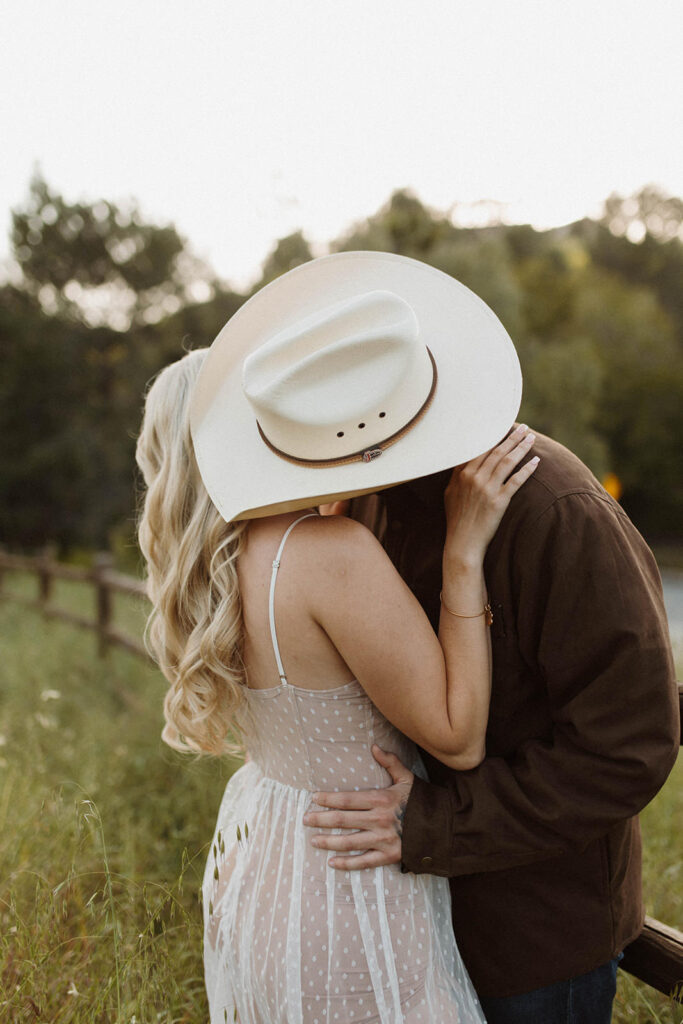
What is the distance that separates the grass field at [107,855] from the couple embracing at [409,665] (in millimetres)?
270

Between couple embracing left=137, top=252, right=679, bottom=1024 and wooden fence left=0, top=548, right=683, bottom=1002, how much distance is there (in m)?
0.12

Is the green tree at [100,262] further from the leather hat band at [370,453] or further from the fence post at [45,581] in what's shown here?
the leather hat band at [370,453]

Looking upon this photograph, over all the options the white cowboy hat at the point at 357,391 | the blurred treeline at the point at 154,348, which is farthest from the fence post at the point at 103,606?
the blurred treeline at the point at 154,348

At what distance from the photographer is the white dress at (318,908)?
5.06 ft

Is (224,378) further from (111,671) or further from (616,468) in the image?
(616,468)

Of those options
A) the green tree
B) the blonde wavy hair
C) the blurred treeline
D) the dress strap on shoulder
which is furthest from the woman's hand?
the green tree

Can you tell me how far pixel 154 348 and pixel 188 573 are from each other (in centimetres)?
2414

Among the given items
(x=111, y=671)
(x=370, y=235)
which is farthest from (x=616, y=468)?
(x=111, y=671)

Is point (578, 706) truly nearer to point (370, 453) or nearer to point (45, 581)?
point (370, 453)

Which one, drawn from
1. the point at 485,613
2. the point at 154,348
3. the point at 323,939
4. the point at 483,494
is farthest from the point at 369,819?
the point at 154,348

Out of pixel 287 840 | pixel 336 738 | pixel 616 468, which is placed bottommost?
pixel 616 468

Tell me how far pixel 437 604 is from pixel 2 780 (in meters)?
2.57

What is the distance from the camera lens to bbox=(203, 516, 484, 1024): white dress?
5.06 feet

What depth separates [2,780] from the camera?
3.32m
